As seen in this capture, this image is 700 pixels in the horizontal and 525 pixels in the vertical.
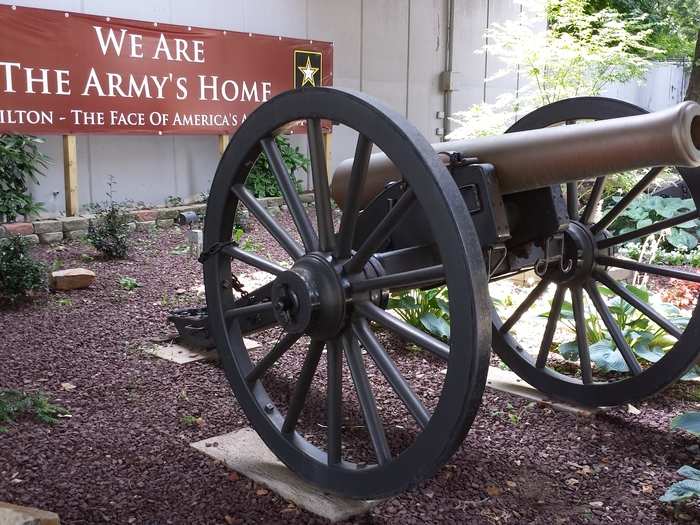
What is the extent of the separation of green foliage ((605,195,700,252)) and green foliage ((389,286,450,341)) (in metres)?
4.05

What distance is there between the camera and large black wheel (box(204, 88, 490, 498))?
81.8 inches

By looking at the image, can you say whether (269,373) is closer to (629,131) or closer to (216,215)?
(216,215)

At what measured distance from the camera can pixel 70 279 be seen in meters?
5.68

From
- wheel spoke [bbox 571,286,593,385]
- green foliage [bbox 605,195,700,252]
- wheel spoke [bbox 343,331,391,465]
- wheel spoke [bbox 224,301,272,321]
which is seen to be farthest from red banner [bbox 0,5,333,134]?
wheel spoke [bbox 343,331,391,465]

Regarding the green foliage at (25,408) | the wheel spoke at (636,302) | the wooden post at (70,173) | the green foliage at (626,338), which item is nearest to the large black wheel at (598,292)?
the wheel spoke at (636,302)

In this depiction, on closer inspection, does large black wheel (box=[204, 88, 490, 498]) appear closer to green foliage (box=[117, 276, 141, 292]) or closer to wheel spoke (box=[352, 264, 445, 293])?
wheel spoke (box=[352, 264, 445, 293])

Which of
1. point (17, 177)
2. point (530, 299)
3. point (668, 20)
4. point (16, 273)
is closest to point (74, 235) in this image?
point (17, 177)

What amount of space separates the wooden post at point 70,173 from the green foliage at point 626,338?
5509 mm

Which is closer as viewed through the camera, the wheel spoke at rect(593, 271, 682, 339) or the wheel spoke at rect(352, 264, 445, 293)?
the wheel spoke at rect(352, 264, 445, 293)

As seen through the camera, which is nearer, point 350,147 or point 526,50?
point 526,50

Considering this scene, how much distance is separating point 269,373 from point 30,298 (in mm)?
2215

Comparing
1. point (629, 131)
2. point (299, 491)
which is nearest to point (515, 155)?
point (629, 131)

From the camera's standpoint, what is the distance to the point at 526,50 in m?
8.62

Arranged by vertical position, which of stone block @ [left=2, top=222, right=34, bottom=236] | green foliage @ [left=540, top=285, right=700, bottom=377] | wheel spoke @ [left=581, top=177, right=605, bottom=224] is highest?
wheel spoke @ [left=581, top=177, right=605, bottom=224]
